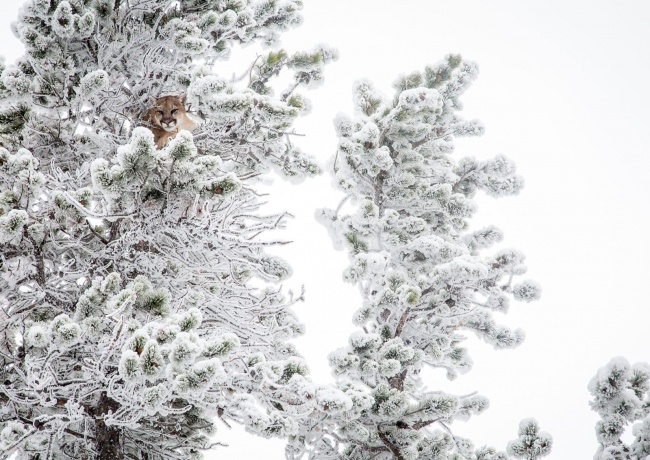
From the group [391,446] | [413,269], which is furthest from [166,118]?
[391,446]

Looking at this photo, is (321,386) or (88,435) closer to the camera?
(321,386)

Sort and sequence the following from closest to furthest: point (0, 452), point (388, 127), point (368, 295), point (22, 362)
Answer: point (0, 452) → point (22, 362) → point (368, 295) → point (388, 127)

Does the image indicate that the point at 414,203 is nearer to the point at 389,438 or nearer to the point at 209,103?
the point at 389,438

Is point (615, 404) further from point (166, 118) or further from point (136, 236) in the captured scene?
point (166, 118)

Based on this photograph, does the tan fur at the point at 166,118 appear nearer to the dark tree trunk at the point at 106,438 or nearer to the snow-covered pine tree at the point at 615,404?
the dark tree trunk at the point at 106,438

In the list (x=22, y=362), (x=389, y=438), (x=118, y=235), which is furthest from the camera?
(x=389, y=438)

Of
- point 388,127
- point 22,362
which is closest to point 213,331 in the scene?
point 22,362

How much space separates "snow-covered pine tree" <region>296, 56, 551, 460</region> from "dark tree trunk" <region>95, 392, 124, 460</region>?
199cm

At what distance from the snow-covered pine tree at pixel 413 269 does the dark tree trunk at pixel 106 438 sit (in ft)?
6.53

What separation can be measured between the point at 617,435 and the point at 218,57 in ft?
22.1

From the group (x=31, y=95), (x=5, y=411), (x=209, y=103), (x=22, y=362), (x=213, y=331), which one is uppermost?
(x=31, y=95)

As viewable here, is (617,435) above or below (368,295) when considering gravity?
below

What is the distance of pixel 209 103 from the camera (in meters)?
5.45

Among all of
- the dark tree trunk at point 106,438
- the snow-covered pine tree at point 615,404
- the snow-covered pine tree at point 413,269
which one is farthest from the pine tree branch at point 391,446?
the dark tree trunk at point 106,438
